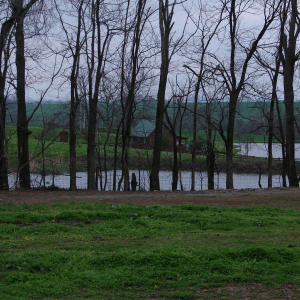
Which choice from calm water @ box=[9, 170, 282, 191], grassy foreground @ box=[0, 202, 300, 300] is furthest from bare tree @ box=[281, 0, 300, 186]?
grassy foreground @ box=[0, 202, 300, 300]

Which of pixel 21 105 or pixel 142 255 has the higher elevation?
pixel 21 105

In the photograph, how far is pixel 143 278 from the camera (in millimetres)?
4336

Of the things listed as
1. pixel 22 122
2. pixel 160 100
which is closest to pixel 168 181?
pixel 160 100

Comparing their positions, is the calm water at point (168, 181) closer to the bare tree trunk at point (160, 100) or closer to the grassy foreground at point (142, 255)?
the bare tree trunk at point (160, 100)

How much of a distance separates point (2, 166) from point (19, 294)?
41.7 ft

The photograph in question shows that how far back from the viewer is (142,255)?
4.98 metres

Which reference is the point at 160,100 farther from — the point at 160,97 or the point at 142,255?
the point at 142,255

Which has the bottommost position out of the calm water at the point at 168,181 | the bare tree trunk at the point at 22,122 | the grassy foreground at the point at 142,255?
the calm water at the point at 168,181

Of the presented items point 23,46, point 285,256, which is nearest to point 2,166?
point 23,46

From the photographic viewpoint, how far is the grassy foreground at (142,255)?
13.4ft

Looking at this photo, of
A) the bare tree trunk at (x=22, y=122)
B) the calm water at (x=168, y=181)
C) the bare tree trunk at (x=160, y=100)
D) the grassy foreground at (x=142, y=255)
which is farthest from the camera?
the calm water at (x=168, y=181)

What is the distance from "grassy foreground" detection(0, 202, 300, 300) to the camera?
13.4 ft

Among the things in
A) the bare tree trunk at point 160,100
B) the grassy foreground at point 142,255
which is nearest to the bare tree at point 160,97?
the bare tree trunk at point 160,100

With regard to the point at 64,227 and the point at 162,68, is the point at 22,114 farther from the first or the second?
the point at 64,227
